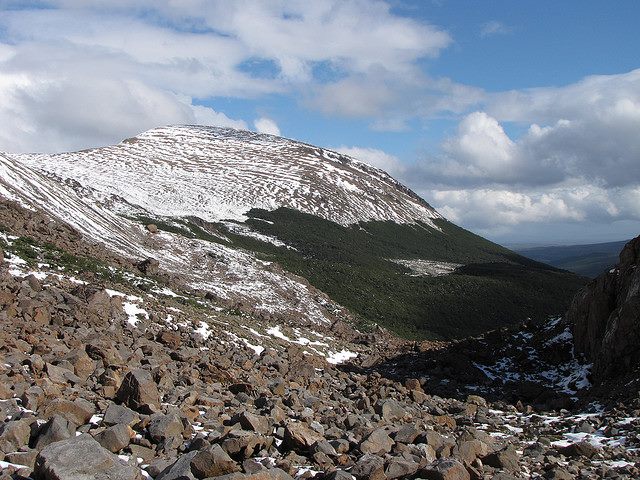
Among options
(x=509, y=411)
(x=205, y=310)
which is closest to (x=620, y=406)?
(x=509, y=411)

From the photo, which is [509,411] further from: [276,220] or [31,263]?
[276,220]

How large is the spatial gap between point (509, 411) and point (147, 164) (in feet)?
568

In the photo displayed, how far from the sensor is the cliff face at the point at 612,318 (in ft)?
74.8

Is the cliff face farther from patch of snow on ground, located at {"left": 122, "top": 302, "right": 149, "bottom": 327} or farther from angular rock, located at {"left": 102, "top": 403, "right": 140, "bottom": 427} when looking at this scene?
patch of snow on ground, located at {"left": 122, "top": 302, "right": 149, "bottom": 327}

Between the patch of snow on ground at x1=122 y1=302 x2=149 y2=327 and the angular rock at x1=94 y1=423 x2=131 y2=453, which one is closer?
the angular rock at x1=94 y1=423 x2=131 y2=453

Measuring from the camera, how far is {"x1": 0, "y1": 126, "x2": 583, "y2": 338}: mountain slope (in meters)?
47.2

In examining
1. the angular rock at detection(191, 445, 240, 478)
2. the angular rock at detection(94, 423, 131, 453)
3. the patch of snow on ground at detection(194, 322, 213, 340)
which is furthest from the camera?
the patch of snow on ground at detection(194, 322, 213, 340)

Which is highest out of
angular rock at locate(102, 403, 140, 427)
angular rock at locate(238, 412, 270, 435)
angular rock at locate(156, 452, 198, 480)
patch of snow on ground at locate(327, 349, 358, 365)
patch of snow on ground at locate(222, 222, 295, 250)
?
patch of snow on ground at locate(222, 222, 295, 250)

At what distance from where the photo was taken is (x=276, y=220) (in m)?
144

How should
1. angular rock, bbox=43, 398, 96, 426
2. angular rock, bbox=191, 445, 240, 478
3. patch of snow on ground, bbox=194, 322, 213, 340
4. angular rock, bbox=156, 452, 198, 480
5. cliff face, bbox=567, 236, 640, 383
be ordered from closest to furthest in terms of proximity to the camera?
angular rock, bbox=156, 452, 198, 480
angular rock, bbox=191, 445, 240, 478
angular rock, bbox=43, 398, 96, 426
cliff face, bbox=567, 236, 640, 383
patch of snow on ground, bbox=194, 322, 213, 340

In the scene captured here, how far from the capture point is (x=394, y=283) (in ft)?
286

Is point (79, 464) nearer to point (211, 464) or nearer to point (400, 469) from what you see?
point (211, 464)

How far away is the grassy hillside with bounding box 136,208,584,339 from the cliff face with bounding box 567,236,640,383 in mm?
27685

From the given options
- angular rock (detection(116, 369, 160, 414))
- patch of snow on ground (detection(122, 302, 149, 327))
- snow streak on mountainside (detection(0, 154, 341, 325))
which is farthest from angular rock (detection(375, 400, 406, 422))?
snow streak on mountainside (detection(0, 154, 341, 325))
